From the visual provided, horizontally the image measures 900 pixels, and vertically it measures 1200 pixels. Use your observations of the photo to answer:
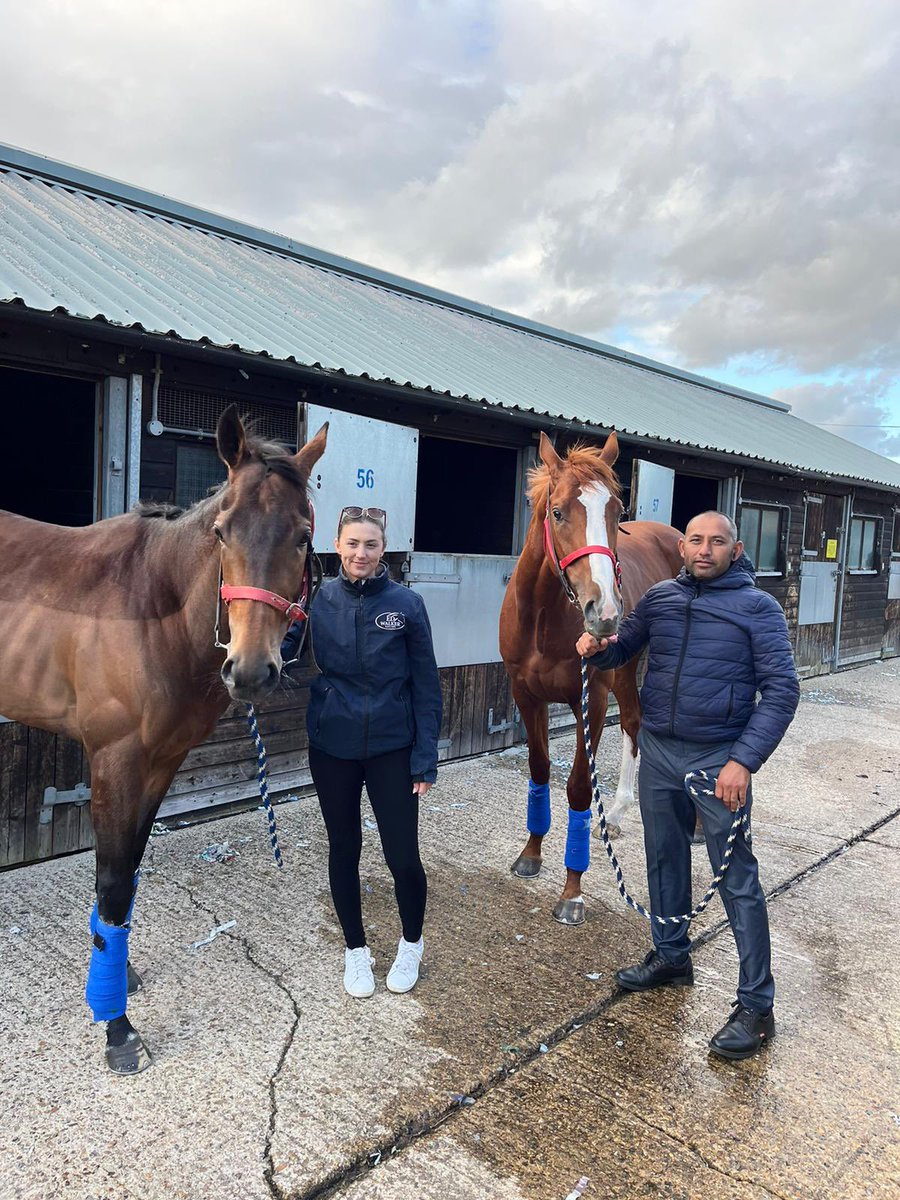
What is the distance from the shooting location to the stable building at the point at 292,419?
12.7 feet

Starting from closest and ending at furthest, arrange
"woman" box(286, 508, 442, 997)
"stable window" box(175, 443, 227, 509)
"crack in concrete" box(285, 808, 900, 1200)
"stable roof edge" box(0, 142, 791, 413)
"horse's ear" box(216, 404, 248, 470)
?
"crack in concrete" box(285, 808, 900, 1200) → "horse's ear" box(216, 404, 248, 470) → "woman" box(286, 508, 442, 997) → "stable window" box(175, 443, 227, 509) → "stable roof edge" box(0, 142, 791, 413)

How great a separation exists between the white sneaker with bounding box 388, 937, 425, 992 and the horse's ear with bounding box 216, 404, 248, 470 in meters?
1.86

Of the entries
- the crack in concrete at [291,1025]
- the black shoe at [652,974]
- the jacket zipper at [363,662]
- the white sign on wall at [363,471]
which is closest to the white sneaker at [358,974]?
the crack in concrete at [291,1025]

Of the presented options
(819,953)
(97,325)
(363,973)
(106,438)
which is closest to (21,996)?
(363,973)

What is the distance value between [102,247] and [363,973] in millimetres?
4901

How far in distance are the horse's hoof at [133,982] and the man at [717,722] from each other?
6.10 feet

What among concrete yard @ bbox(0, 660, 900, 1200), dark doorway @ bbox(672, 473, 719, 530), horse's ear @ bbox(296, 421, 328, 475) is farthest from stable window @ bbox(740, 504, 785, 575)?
horse's ear @ bbox(296, 421, 328, 475)

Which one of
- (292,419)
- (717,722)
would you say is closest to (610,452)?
(717,722)

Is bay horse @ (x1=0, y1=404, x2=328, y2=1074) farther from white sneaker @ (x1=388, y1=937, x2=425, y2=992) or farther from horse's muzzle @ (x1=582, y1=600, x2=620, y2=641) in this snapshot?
horse's muzzle @ (x1=582, y1=600, x2=620, y2=641)

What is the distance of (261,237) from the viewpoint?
8.26 meters

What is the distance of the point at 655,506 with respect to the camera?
24.0 ft

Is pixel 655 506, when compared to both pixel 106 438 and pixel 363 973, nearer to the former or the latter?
pixel 106 438

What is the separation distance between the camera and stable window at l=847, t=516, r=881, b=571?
1211cm

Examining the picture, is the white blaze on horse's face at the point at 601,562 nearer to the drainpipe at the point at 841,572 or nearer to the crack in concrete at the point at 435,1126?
the crack in concrete at the point at 435,1126
